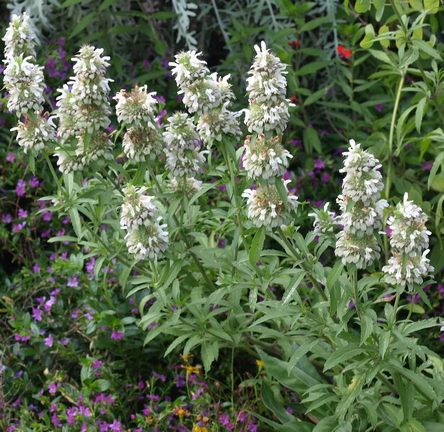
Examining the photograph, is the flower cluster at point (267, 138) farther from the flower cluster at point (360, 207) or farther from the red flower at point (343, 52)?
the red flower at point (343, 52)

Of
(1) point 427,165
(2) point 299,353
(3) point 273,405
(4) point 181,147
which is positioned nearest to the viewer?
(2) point 299,353

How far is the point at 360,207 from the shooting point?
2.11 metres

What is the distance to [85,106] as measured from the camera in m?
2.46

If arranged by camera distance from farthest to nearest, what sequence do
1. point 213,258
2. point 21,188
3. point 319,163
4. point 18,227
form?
1. point 319,163
2. point 21,188
3. point 18,227
4. point 213,258

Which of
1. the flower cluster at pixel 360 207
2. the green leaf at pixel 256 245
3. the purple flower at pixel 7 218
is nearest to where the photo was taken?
the flower cluster at pixel 360 207

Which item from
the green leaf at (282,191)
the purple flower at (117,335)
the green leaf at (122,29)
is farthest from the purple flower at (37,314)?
the green leaf at (122,29)

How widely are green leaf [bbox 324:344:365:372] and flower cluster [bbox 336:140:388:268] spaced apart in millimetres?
305

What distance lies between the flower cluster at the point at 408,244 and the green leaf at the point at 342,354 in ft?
0.85

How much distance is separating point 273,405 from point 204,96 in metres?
1.39

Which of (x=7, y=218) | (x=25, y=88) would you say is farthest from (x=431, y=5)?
(x=7, y=218)

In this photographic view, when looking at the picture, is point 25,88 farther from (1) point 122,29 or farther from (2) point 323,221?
(1) point 122,29

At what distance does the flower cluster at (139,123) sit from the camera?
2.40 m

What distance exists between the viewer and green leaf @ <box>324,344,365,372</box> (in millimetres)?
2246

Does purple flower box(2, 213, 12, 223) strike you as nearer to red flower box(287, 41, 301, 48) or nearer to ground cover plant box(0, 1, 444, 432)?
ground cover plant box(0, 1, 444, 432)
